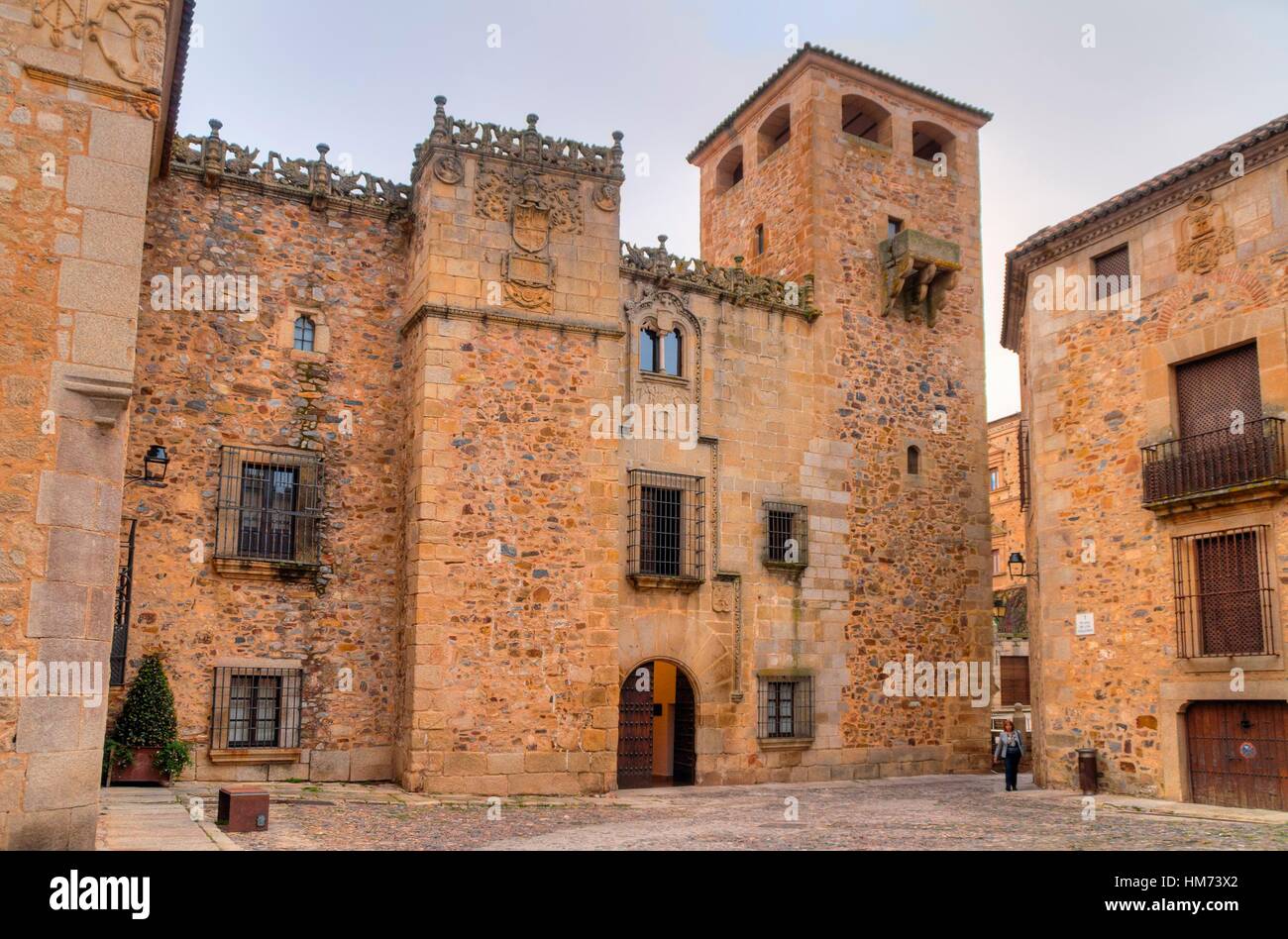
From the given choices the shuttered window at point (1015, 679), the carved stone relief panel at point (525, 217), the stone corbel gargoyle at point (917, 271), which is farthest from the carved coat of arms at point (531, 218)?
the shuttered window at point (1015, 679)

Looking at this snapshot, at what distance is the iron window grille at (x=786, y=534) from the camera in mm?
19391

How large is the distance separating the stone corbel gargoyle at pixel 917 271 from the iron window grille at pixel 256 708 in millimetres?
12120

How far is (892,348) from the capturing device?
21406 mm

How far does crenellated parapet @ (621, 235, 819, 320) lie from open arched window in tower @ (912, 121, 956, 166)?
4658mm

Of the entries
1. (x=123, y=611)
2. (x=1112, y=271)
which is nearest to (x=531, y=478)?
(x=123, y=611)

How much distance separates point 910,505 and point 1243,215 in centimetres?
775

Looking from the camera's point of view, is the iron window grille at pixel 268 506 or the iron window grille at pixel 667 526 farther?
the iron window grille at pixel 667 526

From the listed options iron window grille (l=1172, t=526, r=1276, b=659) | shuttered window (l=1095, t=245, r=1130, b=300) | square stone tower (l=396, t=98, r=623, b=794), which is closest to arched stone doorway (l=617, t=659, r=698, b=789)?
square stone tower (l=396, t=98, r=623, b=794)

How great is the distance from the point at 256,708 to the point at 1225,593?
12377 millimetres

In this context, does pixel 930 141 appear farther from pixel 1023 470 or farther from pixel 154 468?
pixel 154 468

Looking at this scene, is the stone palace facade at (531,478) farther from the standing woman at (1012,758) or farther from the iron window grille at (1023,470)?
the standing woman at (1012,758)

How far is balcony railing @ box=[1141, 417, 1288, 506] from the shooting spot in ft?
46.3

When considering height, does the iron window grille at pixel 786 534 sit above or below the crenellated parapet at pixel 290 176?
below
